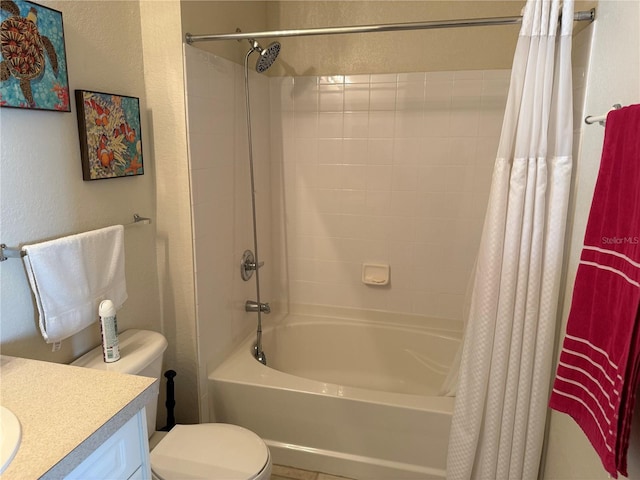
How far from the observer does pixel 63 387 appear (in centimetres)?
110

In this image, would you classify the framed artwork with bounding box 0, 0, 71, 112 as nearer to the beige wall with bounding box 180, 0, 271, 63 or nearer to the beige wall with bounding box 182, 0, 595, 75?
the beige wall with bounding box 180, 0, 271, 63

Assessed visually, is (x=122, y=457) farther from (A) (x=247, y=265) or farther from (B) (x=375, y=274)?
(B) (x=375, y=274)

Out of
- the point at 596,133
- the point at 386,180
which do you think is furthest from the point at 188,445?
the point at 596,133

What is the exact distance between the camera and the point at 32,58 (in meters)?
1.32

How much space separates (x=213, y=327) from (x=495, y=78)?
1.78 metres

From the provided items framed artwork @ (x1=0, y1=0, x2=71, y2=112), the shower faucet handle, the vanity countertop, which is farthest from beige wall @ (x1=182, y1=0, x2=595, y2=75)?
the vanity countertop

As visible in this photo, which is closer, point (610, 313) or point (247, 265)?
point (610, 313)

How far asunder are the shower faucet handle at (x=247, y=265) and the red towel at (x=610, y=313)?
1.54 meters

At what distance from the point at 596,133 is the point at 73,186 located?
1650 millimetres

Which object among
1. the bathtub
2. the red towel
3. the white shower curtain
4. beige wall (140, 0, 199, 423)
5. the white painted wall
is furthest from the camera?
the bathtub

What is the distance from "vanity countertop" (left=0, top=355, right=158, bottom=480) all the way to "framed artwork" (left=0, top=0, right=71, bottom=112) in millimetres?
721

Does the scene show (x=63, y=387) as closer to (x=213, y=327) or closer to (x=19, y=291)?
(x=19, y=291)

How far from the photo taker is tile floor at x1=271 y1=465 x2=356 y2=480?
2.04 m

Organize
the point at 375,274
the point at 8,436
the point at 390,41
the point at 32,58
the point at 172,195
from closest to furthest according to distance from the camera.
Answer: the point at 8,436 → the point at 32,58 → the point at 172,195 → the point at 390,41 → the point at 375,274
